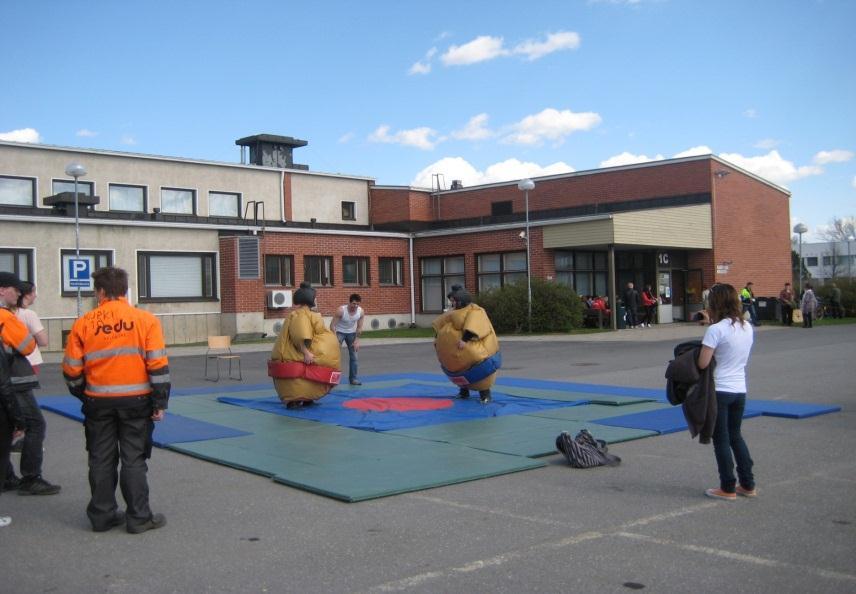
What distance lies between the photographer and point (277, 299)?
3244cm

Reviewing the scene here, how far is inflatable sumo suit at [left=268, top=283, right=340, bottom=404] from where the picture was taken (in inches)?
497

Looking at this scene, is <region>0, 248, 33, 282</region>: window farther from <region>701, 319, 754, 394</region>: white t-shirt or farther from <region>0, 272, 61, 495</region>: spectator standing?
<region>701, 319, 754, 394</region>: white t-shirt

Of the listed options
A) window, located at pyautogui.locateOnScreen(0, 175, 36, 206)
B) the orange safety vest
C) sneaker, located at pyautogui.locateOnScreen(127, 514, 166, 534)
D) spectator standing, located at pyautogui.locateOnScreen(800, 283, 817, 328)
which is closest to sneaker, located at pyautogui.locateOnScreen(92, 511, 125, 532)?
sneaker, located at pyautogui.locateOnScreen(127, 514, 166, 534)

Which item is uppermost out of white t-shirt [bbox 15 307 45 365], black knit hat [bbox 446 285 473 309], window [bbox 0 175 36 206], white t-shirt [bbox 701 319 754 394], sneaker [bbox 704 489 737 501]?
window [bbox 0 175 36 206]

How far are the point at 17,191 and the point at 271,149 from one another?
1477 centimetres

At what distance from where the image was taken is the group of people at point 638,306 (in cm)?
3372

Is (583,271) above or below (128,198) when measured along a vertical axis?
below

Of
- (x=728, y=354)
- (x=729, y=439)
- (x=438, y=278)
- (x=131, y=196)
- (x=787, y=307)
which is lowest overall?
(x=729, y=439)

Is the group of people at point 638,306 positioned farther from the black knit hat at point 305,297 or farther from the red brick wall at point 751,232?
the black knit hat at point 305,297

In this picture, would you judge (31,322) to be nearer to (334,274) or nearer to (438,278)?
(334,274)

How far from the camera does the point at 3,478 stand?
22.6 ft

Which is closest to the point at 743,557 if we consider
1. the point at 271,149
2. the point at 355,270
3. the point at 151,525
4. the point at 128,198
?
the point at 151,525

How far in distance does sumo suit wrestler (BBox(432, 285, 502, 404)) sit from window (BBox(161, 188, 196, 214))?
26165mm

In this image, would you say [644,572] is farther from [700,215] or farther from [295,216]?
[295,216]
